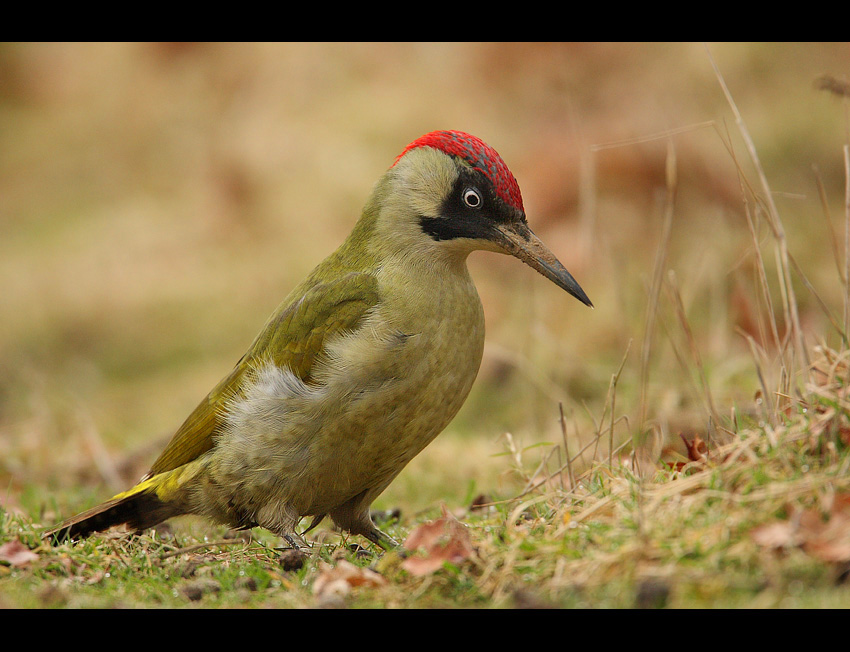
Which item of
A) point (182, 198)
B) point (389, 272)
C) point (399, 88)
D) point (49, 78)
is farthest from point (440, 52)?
point (389, 272)

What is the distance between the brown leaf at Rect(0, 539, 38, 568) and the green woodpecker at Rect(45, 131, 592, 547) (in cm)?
25

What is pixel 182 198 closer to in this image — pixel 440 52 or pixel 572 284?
pixel 440 52

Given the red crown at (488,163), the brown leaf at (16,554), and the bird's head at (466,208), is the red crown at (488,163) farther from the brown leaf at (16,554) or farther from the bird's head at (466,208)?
the brown leaf at (16,554)

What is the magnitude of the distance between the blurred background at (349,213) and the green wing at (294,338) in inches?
38.0

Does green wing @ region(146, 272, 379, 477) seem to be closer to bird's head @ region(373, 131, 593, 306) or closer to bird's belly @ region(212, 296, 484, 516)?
bird's belly @ region(212, 296, 484, 516)

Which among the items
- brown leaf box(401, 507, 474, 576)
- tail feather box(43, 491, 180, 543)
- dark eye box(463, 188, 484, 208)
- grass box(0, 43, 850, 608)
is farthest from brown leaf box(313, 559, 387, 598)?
dark eye box(463, 188, 484, 208)

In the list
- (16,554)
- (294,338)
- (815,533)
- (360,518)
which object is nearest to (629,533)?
(815,533)

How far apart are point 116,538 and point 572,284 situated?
2259 mm

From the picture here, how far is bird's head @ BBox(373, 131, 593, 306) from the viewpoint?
3.78 metres

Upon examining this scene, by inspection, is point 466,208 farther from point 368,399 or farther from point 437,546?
point 437,546

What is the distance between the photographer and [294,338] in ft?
12.9

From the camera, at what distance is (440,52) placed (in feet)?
41.2

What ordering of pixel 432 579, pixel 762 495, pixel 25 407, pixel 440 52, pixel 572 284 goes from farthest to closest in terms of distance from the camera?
pixel 440 52 → pixel 25 407 → pixel 572 284 → pixel 432 579 → pixel 762 495

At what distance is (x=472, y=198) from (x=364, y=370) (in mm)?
862
